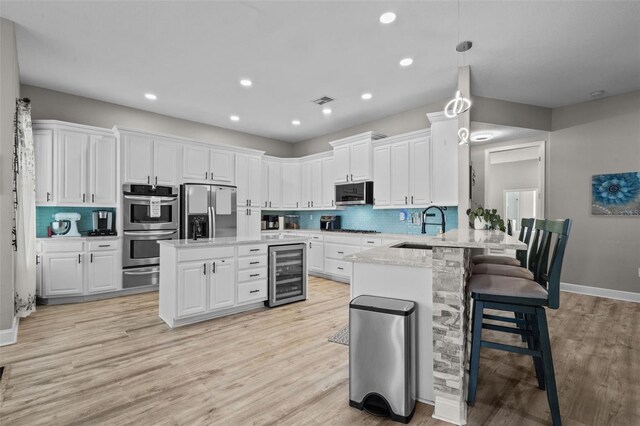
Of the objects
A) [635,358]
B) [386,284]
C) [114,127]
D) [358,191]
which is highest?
[114,127]

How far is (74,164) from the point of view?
14.5 feet

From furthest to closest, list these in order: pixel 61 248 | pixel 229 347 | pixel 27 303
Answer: pixel 61 248
pixel 27 303
pixel 229 347

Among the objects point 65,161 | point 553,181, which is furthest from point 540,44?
point 65,161

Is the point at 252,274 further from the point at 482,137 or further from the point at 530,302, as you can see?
the point at 482,137

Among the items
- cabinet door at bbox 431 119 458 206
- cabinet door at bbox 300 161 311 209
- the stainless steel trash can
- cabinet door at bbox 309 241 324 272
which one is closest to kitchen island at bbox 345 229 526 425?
the stainless steel trash can

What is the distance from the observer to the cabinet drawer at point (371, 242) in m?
4.99

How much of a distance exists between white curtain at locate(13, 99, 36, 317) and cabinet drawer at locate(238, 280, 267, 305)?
7.48 ft

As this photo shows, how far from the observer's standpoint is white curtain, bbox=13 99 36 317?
10.4 feet

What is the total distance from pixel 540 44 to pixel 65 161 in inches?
239

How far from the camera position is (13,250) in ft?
10.0

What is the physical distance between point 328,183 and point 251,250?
2.95 meters

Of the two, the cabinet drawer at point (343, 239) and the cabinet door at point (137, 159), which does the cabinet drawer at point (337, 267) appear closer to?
the cabinet drawer at point (343, 239)

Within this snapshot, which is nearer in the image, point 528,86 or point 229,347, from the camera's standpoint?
point 229,347

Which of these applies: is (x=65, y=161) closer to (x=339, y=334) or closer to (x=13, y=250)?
(x=13, y=250)
